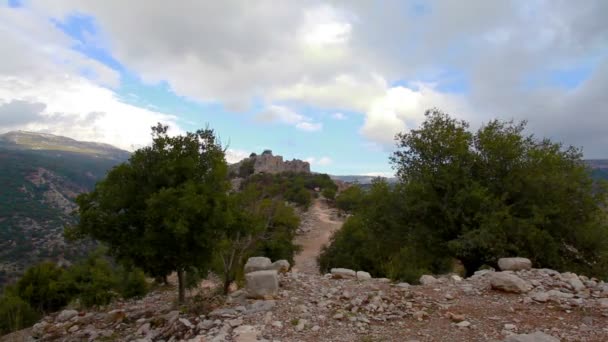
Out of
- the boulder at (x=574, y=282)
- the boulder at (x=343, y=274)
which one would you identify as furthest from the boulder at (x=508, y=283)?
the boulder at (x=343, y=274)

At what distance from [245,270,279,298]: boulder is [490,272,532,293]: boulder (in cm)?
555

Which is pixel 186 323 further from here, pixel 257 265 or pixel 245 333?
pixel 257 265

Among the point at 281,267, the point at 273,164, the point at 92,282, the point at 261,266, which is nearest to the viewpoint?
the point at 261,266

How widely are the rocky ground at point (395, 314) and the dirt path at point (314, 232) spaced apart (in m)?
21.5

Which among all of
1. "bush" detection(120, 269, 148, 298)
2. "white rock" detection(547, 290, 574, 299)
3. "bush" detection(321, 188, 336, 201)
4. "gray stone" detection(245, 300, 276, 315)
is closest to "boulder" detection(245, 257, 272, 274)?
"gray stone" detection(245, 300, 276, 315)

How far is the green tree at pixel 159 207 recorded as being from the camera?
31.1 ft

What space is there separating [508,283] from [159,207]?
349 inches

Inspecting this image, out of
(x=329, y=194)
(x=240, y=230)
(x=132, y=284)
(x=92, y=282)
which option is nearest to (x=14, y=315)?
(x=92, y=282)

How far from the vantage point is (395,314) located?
8180 millimetres

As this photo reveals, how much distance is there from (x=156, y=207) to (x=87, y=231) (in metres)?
2.30

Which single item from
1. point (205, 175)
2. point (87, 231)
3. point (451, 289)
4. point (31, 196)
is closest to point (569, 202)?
point (451, 289)

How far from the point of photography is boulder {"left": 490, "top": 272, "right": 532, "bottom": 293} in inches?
353

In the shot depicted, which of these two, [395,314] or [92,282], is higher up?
[395,314]

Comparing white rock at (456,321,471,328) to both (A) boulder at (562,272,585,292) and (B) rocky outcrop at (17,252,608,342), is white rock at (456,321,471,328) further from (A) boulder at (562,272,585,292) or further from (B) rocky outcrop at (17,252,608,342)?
(A) boulder at (562,272,585,292)
